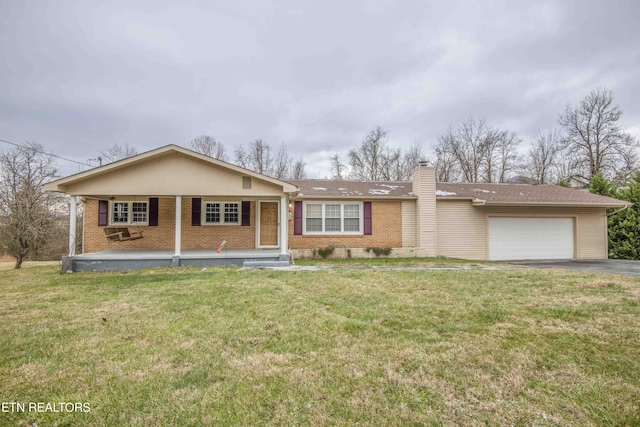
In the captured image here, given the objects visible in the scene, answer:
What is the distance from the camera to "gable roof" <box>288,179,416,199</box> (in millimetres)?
13547

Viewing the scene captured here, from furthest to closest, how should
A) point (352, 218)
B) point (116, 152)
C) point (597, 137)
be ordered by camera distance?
1. point (116, 152)
2. point (597, 137)
3. point (352, 218)

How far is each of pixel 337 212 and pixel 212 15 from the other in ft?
30.7

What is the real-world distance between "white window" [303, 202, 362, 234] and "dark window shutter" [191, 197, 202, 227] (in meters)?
4.23

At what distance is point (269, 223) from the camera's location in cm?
1362

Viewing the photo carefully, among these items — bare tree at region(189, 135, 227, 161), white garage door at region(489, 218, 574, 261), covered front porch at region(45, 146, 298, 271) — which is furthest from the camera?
bare tree at region(189, 135, 227, 161)

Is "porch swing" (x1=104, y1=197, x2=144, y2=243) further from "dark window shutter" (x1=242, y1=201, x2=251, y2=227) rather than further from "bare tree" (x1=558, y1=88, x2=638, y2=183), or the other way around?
"bare tree" (x1=558, y1=88, x2=638, y2=183)

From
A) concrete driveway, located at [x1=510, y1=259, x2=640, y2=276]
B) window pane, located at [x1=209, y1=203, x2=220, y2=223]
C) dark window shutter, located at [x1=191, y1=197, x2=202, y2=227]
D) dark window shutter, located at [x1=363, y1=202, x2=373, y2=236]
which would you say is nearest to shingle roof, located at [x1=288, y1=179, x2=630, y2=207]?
dark window shutter, located at [x1=363, y1=202, x2=373, y2=236]

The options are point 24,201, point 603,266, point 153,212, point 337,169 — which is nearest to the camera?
point 603,266

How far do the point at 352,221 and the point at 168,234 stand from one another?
24.9 feet

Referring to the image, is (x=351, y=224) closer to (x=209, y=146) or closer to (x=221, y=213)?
(x=221, y=213)

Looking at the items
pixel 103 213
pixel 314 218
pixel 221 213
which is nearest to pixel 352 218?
pixel 314 218

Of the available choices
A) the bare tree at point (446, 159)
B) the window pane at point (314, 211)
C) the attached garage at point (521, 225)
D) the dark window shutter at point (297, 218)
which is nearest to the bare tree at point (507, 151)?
the bare tree at point (446, 159)

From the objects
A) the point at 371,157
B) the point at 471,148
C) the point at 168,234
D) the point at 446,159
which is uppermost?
the point at 471,148

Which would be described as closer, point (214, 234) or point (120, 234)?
point (120, 234)
